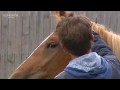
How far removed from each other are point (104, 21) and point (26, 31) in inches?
65.1

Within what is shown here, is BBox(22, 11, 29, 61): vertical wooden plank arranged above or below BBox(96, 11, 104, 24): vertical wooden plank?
below

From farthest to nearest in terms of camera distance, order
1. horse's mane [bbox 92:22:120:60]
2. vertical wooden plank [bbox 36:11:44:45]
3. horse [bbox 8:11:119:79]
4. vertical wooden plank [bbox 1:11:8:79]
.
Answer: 1. vertical wooden plank [bbox 1:11:8:79]
2. vertical wooden plank [bbox 36:11:44:45]
3. horse [bbox 8:11:119:79]
4. horse's mane [bbox 92:22:120:60]

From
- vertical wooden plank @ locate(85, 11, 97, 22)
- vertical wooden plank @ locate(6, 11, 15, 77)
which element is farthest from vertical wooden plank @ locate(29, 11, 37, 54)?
vertical wooden plank @ locate(85, 11, 97, 22)

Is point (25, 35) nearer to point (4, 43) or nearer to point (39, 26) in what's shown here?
point (39, 26)

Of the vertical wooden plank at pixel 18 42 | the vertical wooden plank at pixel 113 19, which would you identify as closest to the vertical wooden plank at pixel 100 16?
the vertical wooden plank at pixel 113 19

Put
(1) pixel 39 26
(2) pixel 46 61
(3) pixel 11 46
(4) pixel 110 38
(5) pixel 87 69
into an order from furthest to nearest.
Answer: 1. (3) pixel 11 46
2. (1) pixel 39 26
3. (2) pixel 46 61
4. (4) pixel 110 38
5. (5) pixel 87 69

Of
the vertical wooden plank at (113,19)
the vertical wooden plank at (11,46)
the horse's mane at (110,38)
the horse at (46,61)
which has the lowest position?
the vertical wooden plank at (11,46)

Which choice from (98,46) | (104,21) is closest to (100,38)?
(98,46)

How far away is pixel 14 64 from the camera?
23.7 ft

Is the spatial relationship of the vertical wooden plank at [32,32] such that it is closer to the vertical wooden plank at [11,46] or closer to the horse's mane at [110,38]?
the vertical wooden plank at [11,46]

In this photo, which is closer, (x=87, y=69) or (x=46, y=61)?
(x=87, y=69)

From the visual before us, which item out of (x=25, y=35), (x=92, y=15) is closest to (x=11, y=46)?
(x=25, y=35)

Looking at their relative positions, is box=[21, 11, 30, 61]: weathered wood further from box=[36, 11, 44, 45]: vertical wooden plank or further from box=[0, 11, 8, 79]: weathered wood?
box=[0, 11, 8, 79]: weathered wood

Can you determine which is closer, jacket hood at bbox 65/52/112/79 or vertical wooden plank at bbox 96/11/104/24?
jacket hood at bbox 65/52/112/79
